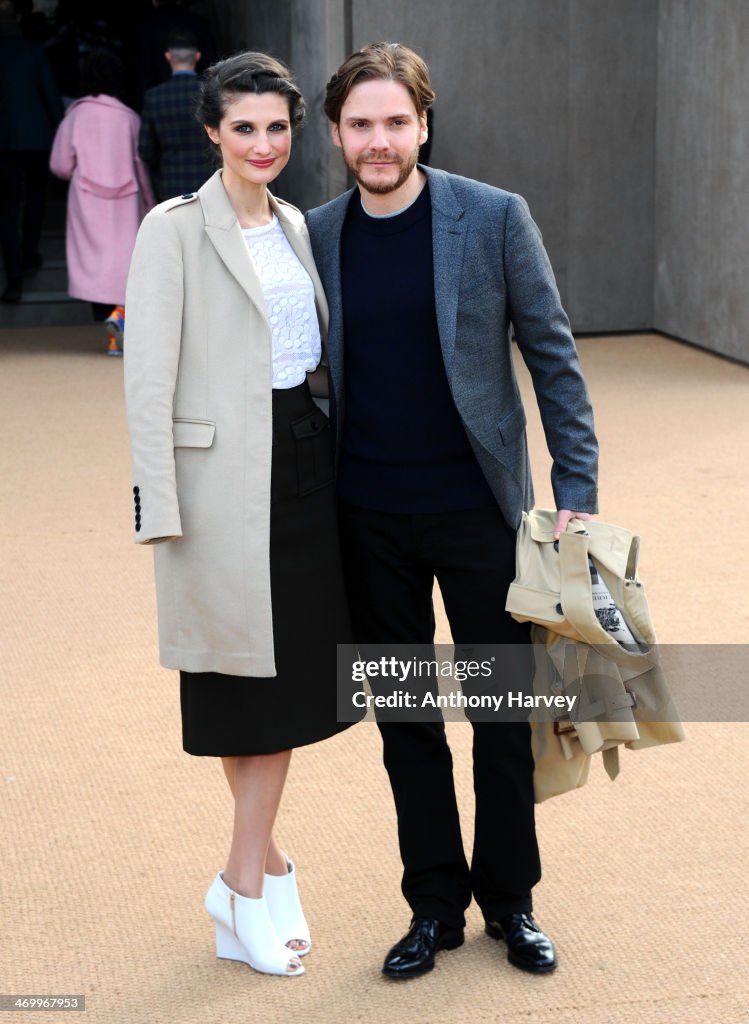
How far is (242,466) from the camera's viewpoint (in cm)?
269

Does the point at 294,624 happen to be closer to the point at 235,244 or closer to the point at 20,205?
the point at 235,244

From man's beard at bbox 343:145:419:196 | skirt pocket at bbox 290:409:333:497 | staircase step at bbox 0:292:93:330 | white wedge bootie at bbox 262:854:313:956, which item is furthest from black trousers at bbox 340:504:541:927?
staircase step at bbox 0:292:93:330

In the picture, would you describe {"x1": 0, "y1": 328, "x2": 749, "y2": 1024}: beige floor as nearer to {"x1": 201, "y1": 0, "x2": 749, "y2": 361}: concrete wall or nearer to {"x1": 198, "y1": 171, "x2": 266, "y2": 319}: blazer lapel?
{"x1": 198, "y1": 171, "x2": 266, "y2": 319}: blazer lapel

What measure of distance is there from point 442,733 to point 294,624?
0.41 m

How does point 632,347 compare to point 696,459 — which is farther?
point 632,347

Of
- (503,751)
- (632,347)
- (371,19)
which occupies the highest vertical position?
(371,19)

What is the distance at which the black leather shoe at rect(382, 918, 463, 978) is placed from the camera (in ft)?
9.32

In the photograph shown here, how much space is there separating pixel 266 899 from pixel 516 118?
8327 mm

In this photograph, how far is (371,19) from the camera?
33.5ft

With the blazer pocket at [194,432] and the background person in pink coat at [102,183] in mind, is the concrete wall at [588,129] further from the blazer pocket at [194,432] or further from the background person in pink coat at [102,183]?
the blazer pocket at [194,432]

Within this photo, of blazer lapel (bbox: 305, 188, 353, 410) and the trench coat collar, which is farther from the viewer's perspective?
blazer lapel (bbox: 305, 188, 353, 410)

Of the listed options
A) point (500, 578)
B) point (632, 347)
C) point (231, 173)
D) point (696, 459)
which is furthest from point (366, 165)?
point (632, 347)

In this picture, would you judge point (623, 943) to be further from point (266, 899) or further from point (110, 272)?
point (110, 272)

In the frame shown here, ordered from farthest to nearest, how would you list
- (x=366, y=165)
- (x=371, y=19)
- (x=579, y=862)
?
1. (x=371, y=19)
2. (x=579, y=862)
3. (x=366, y=165)
